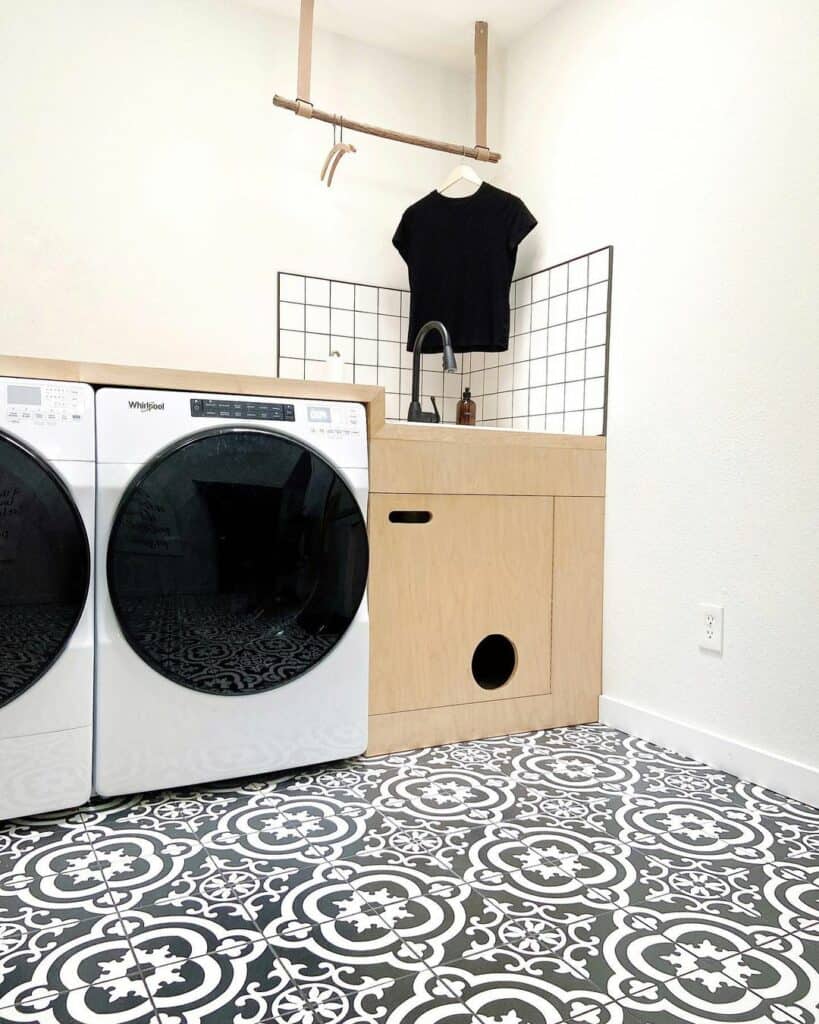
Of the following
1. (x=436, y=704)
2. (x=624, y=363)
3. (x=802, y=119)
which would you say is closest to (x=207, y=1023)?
(x=436, y=704)

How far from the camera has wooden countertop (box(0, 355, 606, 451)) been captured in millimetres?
1509

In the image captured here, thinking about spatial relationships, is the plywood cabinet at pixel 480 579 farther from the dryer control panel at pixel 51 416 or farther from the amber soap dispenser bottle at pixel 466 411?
the dryer control panel at pixel 51 416

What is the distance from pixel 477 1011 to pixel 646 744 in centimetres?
116

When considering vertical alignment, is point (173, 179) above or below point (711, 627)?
above

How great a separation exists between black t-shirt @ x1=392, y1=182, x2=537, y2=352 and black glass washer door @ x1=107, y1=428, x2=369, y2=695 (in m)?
0.99

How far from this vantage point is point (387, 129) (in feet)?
8.37

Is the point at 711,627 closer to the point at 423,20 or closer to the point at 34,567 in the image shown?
the point at 34,567

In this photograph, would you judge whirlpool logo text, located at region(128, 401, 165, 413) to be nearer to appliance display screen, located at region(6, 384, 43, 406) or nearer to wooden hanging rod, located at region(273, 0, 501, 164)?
appliance display screen, located at region(6, 384, 43, 406)

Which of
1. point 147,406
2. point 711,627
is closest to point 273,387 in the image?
point 147,406

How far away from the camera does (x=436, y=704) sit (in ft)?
6.41

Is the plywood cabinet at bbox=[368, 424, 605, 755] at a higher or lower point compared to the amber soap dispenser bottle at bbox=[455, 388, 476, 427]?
lower

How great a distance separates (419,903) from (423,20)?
2.47 metres

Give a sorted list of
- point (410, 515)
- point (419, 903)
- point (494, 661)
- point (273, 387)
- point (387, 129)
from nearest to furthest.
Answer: point (419, 903) → point (273, 387) → point (410, 515) → point (494, 661) → point (387, 129)

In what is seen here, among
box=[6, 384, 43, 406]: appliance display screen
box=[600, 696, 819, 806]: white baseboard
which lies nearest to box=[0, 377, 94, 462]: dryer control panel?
box=[6, 384, 43, 406]: appliance display screen
